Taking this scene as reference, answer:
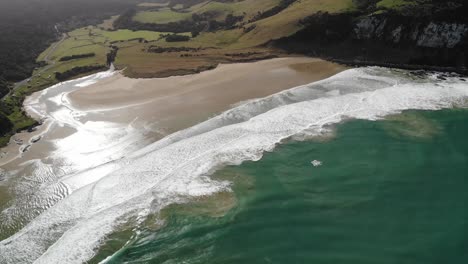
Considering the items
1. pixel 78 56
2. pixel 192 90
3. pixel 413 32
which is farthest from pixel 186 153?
pixel 78 56

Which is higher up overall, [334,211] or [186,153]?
[186,153]

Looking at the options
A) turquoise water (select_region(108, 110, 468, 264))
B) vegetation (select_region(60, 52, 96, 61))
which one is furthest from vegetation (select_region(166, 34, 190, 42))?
turquoise water (select_region(108, 110, 468, 264))

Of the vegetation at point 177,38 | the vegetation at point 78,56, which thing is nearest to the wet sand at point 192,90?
the vegetation at point 78,56

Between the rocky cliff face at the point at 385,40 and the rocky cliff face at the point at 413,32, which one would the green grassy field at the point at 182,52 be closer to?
the rocky cliff face at the point at 385,40

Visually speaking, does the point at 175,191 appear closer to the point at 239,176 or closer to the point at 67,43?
the point at 239,176

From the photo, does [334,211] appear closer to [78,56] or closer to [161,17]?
[78,56]

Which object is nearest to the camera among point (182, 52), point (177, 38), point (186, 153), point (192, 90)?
point (186, 153)

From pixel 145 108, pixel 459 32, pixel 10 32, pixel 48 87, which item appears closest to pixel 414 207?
pixel 145 108

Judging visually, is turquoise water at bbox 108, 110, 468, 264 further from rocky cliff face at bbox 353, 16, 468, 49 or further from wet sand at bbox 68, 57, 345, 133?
rocky cliff face at bbox 353, 16, 468, 49
